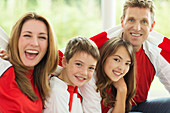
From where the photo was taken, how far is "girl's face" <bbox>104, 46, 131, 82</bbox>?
1.37 meters

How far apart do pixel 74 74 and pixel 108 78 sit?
27 centimetres

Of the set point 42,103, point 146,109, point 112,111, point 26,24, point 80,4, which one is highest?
point 26,24

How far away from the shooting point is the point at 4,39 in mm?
1152

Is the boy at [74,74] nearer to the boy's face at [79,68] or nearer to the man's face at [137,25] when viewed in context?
the boy's face at [79,68]

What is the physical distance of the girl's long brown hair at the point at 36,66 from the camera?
3.69 feet

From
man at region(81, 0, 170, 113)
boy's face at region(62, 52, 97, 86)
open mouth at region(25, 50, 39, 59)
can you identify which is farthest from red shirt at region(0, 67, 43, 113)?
man at region(81, 0, 170, 113)

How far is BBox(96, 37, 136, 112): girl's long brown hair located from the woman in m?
0.32

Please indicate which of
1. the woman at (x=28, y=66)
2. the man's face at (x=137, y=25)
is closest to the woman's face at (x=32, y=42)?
the woman at (x=28, y=66)

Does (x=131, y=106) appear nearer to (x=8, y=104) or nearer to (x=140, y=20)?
(x=140, y=20)

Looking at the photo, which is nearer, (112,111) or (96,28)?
(112,111)

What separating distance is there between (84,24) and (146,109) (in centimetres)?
171

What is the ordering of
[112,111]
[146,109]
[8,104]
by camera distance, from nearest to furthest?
1. [8,104]
2. [112,111]
3. [146,109]

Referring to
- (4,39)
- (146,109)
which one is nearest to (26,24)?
(4,39)

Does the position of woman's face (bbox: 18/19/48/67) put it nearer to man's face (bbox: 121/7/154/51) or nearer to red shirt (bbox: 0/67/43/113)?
red shirt (bbox: 0/67/43/113)
